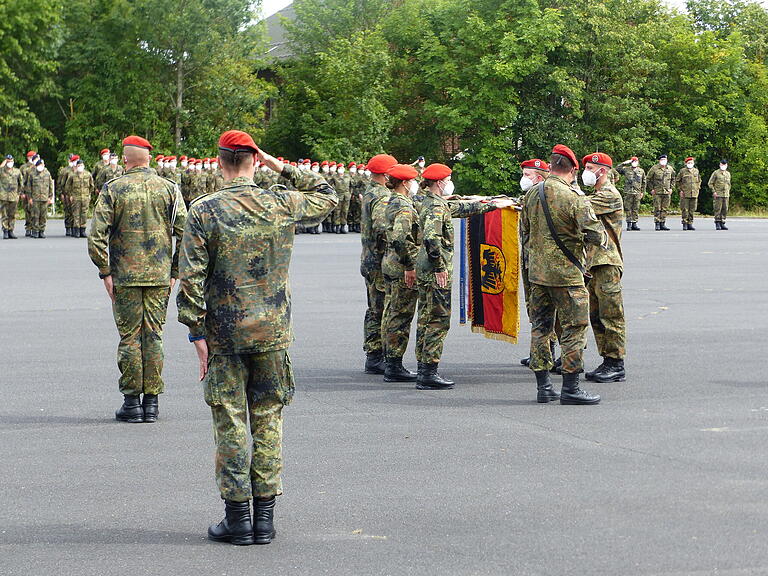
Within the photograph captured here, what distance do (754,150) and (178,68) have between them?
2681 cm

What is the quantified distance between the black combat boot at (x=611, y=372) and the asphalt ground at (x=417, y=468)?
7.2 inches

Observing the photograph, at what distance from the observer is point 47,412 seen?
9312 millimetres

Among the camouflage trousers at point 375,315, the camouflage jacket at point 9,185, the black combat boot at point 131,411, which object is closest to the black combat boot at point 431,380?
the camouflage trousers at point 375,315

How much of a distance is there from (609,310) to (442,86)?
48.1 meters

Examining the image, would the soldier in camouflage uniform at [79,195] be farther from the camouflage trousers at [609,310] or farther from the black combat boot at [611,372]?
the black combat boot at [611,372]

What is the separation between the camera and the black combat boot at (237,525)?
19.5 feet

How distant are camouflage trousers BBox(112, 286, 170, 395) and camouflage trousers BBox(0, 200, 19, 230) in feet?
84.9

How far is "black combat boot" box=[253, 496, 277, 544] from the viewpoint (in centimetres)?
597

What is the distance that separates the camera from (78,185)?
33.5 metres

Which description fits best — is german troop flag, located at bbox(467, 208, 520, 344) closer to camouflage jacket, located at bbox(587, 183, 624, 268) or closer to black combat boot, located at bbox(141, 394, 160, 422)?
camouflage jacket, located at bbox(587, 183, 624, 268)

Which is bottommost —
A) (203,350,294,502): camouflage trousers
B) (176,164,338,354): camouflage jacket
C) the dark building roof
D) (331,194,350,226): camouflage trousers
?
(203,350,294,502): camouflage trousers

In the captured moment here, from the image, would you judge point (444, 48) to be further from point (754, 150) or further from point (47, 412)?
point (47, 412)

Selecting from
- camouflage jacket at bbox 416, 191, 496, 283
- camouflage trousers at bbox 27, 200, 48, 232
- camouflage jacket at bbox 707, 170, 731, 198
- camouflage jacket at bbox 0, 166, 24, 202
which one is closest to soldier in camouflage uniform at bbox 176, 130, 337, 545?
camouflage jacket at bbox 416, 191, 496, 283

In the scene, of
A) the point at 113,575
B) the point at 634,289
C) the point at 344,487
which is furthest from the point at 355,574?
the point at 634,289
